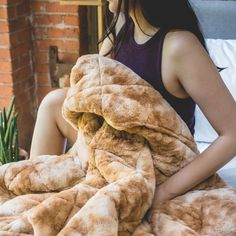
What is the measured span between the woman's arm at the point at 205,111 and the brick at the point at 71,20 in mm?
1454

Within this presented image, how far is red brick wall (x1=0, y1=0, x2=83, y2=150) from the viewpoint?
2.56 meters

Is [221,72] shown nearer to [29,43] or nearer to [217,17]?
[217,17]

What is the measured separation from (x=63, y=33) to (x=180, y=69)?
1.53m

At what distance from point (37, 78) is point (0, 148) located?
714 millimetres

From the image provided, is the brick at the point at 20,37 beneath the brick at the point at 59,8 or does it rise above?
beneath

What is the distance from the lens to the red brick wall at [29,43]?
256 cm

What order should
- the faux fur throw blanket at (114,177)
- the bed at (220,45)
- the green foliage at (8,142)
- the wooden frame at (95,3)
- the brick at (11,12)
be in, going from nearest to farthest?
the faux fur throw blanket at (114,177) < the bed at (220,45) < the green foliage at (8,142) < the wooden frame at (95,3) < the brick at (11,12)

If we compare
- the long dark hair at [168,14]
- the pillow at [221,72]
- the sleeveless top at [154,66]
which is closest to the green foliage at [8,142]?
the pillow at [221,72]

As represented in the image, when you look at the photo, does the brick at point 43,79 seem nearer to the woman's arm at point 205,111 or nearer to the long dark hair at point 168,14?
the long dark hair at point 168,14

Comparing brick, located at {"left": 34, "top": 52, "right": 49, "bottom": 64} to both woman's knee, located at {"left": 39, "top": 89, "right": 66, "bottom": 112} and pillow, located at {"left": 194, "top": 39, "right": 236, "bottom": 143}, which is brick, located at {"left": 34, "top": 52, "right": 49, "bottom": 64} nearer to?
pillow, located at {"left": 194, "top": 39, "right": 236, "bottom": 143}

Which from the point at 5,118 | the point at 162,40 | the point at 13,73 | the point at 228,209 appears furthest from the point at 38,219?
the point at 13,73

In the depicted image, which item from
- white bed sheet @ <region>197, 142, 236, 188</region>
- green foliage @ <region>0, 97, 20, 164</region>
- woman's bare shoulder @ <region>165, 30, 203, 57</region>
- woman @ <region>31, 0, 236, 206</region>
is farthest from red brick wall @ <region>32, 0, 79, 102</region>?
woman's bare shoulder @ <region>165, 30, 203, 57</region>

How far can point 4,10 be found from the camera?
2502 mm

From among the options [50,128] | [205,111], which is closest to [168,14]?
[205,111]
